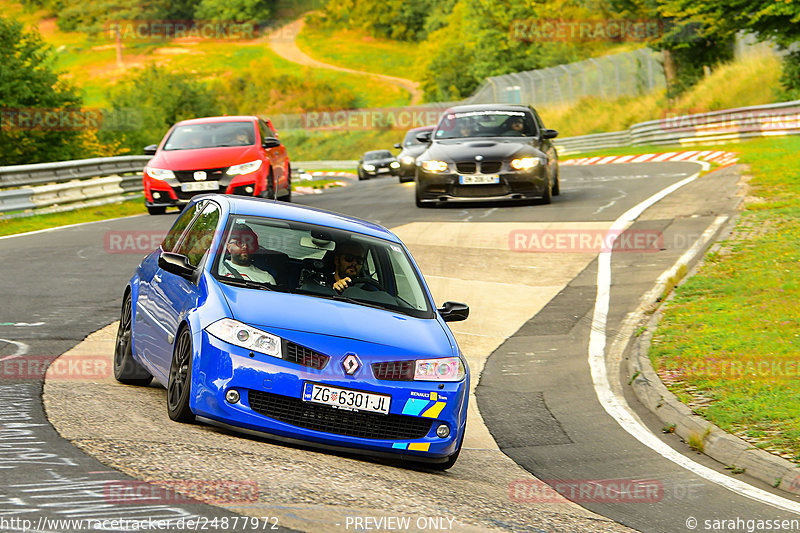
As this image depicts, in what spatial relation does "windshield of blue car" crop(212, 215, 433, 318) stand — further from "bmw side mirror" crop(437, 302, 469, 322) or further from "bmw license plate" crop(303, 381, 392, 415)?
"bmw license plate" crop(303, 381, 392, 415)

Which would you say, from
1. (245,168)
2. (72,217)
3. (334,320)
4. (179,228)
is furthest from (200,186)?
(334,320)

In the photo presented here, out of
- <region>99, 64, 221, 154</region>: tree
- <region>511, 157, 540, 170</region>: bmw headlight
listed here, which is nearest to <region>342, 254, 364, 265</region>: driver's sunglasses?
<region>511, 157, 540, 170</region>: bmw headlight

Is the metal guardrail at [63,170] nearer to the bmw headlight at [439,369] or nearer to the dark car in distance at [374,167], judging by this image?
the bmw headlight at [439,369]

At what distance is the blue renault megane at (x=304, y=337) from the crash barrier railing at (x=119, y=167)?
Answer: 15346mm

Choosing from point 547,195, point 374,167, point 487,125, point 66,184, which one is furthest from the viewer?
point 374,167

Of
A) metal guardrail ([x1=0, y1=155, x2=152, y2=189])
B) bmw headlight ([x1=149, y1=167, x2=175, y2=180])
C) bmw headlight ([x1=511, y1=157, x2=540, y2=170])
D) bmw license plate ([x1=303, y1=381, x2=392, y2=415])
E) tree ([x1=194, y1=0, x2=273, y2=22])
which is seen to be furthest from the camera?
tree ([x1=194, y1=0, x2=273, y2=22])

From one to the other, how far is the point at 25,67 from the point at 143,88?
1931 cm

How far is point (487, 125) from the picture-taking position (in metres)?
22.5

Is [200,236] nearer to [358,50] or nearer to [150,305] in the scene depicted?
[150,305]

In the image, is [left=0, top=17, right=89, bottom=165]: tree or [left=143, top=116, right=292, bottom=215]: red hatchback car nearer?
[left=143, top=116, right=292, bottom=215]: red hatchback car

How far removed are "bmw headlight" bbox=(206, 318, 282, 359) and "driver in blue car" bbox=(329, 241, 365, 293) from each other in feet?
3.82

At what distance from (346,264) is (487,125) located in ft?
48.6

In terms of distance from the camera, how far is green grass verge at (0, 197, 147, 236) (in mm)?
21453

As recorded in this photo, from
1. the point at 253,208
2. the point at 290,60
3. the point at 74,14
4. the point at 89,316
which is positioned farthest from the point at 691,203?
the point at 74,14
